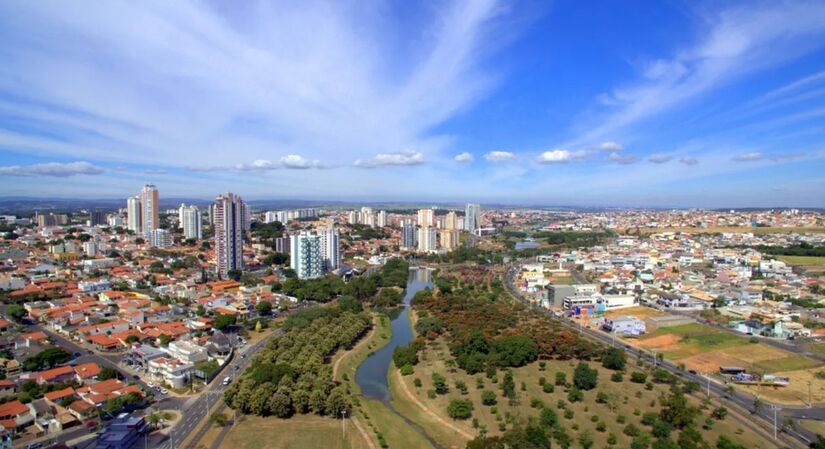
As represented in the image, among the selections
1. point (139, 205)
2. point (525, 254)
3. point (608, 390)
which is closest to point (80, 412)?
point (608, 390)

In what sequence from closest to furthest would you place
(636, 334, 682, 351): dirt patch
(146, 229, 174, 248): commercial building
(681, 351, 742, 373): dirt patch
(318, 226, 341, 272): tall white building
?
(681, 351, 742, 373): dirt patch < (636, 334, 682, 351): dirt patch < (318, 226, 341, 272): tall white building < (146, 229, 174, 248): commercial building

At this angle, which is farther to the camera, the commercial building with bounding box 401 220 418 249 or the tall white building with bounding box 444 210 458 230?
the tall white building with bounding box 444 210 458 230

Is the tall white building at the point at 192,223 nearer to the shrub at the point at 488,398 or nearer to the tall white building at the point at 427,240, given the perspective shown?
the tall white building at the point at 427,240

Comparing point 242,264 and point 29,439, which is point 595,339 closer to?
point 29,439

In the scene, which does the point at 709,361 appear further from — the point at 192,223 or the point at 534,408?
the point at 192,223

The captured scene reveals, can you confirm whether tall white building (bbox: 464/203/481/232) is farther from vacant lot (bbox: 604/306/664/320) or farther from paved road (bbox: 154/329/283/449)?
paved road (bbox: 154/329/283/449)

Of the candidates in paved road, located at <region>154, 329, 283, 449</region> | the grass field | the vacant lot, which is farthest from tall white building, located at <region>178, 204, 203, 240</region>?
the grass field

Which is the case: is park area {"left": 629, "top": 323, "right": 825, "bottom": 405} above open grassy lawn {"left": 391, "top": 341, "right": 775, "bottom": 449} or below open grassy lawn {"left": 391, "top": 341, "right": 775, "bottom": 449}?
below

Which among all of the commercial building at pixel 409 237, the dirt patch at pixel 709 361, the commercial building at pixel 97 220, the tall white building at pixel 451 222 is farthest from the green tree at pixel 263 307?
the commercial building at pixel 97 220
